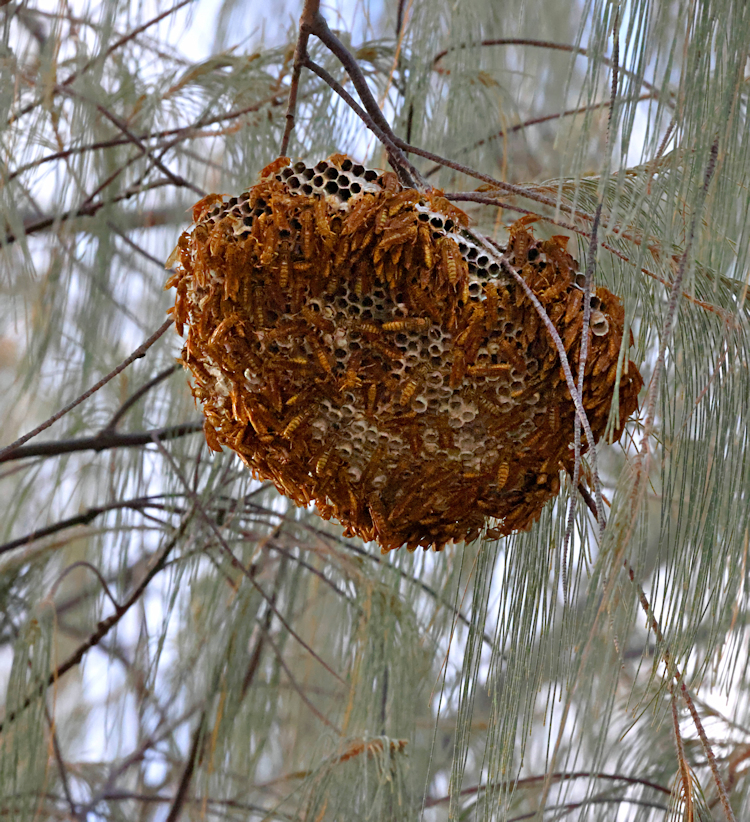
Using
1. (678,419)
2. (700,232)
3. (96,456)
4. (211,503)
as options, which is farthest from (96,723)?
(700,232)

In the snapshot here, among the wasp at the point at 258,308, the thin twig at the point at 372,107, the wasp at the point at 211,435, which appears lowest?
the wasp at the point at 211,435

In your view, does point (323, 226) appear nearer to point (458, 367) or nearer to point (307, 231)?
point (307, 231)

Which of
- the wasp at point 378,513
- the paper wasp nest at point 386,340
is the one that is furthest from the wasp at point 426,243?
the wasp at point 378,513

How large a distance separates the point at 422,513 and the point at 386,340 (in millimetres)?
168

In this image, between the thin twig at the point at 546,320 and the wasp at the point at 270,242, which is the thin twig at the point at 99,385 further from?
the thin twig at the point at 546,320

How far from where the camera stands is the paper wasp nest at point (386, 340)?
2.31ft

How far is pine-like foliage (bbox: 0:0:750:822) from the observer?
69 centimetres

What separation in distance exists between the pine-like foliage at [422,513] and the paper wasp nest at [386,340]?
1.3 inches

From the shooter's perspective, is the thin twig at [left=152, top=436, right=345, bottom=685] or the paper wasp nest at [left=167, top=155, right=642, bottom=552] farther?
the thin twig at [left=152, top=436, right=345, bottom=685]

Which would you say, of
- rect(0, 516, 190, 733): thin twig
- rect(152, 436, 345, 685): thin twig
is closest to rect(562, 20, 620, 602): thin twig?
rect(152, 436, 345, 685): thin twig

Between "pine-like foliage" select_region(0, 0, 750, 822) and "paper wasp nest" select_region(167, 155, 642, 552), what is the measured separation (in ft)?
0.11

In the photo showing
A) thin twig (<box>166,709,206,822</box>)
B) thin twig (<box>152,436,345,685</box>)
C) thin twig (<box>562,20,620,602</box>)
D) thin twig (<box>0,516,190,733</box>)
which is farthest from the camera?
thin twig (<box>166,709,206,822</box>)

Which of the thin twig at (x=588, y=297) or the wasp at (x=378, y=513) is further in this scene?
the wasp at (x=378, y=513)

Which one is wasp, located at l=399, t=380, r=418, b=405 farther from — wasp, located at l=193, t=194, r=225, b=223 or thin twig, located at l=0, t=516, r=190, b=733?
thin twig, located at l=0, t=516, r=190, b=733
